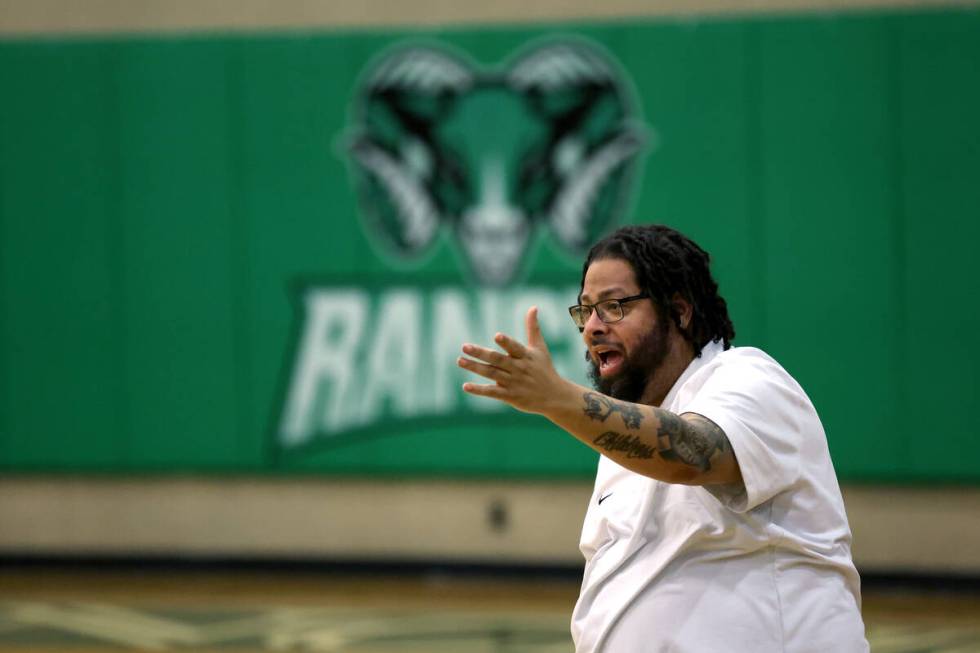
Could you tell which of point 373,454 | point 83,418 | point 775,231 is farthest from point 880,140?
point 83,418

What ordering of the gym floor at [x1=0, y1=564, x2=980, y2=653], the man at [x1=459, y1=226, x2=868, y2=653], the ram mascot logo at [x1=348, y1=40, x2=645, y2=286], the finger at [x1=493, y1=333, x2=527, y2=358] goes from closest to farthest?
the finger at [x1=493, y1=333, x2=527, y2=358]
the man at [x1=459, y1=226, x2=868, y2=653]
the gym floor at [x1=0, y1=564, x2=980, y2=653]
the ram mascot logo at [x1=348, y1=40, x2=645, y2=286]

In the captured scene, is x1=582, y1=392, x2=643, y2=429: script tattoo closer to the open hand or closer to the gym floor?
the open hand

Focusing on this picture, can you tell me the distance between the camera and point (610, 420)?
2.32 metres

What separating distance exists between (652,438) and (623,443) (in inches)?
2.1

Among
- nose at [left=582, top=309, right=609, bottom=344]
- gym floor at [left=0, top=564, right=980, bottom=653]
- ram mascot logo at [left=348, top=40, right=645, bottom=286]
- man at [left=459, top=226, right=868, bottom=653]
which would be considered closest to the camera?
man at [left=459, top=226, right=868, bottom=653]

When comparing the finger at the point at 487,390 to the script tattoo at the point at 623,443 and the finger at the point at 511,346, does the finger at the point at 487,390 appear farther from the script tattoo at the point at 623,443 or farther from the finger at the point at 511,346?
the script tattoo at the point at 623,443

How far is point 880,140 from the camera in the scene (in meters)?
7.69

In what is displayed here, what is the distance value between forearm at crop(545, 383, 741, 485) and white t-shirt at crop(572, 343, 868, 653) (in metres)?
0.04

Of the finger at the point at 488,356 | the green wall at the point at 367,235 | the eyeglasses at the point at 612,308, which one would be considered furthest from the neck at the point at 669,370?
the green wall at the point at 367,235

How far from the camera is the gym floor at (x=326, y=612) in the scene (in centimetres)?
651

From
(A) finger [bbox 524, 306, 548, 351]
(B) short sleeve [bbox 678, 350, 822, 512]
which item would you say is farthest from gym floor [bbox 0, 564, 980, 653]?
(A) finger [bbox 524, 306, 548, 351]

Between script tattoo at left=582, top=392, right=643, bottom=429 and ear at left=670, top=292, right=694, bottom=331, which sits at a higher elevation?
ear at left=670, top=292, right=694, bottom=331

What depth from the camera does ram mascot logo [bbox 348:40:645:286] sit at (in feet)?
26.3

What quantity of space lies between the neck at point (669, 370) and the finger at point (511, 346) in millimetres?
490
